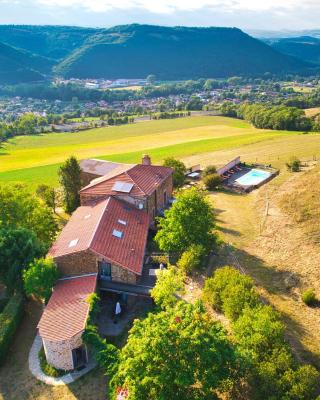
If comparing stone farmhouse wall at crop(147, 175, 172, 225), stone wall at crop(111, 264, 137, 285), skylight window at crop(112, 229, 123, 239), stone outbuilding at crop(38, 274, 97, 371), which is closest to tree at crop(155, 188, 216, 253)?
skylight window at crop(112, 229, 123, 239)

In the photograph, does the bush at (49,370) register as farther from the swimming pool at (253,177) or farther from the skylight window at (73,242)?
the swimming pool at (253,177)

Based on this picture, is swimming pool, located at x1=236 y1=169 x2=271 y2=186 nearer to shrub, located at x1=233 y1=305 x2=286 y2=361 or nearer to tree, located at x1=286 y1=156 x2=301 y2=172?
tree, located at x1=286 y1=156 x2=301 y2=172

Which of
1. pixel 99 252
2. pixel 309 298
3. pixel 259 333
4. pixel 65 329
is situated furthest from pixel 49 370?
pixel 309 298

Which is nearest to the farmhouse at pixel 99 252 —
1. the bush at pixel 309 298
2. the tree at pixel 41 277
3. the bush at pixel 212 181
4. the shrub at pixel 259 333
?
the tree at pixel 41 277

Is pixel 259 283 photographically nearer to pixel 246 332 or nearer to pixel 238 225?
pixel 246 332

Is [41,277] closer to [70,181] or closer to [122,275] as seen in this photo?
[122,275]
